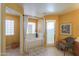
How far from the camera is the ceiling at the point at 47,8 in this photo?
186cm

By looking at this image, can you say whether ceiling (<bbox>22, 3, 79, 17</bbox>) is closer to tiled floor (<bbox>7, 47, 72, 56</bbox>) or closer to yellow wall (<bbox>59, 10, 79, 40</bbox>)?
yellow wall (<bbox>59, 10, 79, 40</bbox>)

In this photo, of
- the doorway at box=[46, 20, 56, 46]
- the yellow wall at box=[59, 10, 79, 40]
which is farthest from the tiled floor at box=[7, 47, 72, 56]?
the yellow wall at box=[59, 10, 79, 40]

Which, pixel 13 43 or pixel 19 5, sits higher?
pixel 19 5

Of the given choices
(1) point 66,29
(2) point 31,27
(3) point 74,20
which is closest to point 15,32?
(2) point 31,27

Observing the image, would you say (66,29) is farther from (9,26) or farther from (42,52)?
(9,26)

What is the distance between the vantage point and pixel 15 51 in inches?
75.0

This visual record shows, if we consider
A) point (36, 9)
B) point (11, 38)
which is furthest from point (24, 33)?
point (36, 9)

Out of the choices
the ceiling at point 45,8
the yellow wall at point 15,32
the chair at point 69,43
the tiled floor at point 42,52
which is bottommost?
the tiled floor at point 42,52

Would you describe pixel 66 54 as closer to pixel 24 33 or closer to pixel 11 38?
pixel 24 33

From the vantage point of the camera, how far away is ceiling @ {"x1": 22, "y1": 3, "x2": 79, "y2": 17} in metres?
1.86

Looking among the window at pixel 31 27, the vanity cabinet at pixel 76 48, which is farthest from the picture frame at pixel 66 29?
the window at pixel 31 27

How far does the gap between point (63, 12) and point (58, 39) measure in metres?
0.46

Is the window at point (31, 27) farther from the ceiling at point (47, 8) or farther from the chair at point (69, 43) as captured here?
the chair at point (69, 43)

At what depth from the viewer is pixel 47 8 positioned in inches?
76.0
